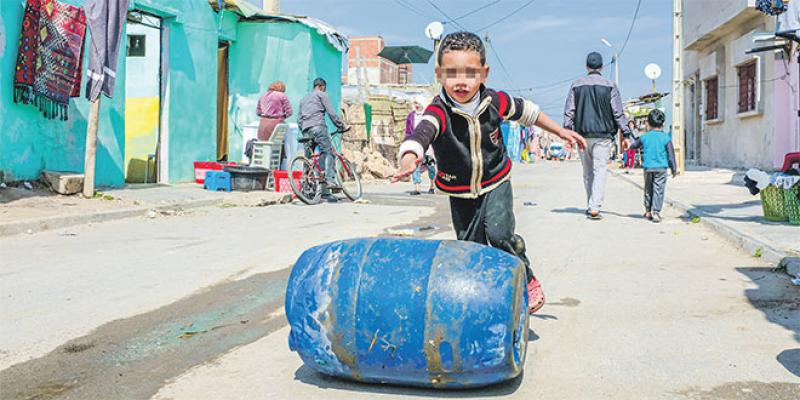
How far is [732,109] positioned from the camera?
76.0ft

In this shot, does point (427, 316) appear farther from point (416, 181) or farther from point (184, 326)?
point (416, 181)

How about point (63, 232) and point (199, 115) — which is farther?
point (199, 115)

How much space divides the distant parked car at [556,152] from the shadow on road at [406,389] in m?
52.6

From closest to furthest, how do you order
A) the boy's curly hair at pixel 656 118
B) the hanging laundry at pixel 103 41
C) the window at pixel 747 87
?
the boy's curly hair at pixel 656 118
the hanging laundry at pixel 103 41
the window at pixel 747 87

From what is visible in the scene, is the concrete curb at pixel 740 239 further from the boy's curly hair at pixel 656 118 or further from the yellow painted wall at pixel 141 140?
the yellow painted wall at pixel 141 140

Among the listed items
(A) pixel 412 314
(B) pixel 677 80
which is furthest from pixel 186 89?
(A) pixel 412 314

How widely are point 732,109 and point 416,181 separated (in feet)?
43.0

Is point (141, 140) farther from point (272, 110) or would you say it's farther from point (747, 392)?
point (747, 392)

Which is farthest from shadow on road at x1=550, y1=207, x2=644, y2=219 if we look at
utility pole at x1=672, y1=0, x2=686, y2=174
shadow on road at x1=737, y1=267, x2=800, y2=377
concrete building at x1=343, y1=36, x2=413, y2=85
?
concrete building at x1=343, y1=36, x2=413, y2=85

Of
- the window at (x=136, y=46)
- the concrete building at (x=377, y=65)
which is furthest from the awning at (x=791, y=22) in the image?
the concrete building at (x=377, y=65)

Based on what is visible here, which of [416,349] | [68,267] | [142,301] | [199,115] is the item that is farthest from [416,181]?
[416,349]

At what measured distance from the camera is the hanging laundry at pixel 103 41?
34.1 feet

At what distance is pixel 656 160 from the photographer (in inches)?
381

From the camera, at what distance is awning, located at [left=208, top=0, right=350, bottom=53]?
1659cm
